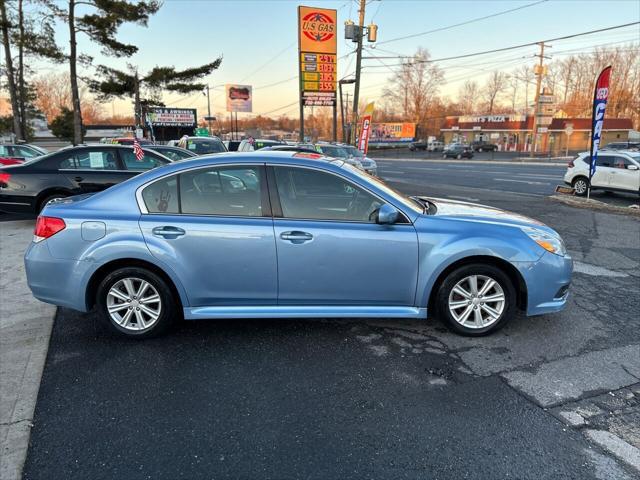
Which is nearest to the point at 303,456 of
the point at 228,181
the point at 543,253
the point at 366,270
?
the point at 366,270

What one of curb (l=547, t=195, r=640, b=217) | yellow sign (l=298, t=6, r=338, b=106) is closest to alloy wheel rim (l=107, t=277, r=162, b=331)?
curb (l=547, t=195, r=640, b=217)

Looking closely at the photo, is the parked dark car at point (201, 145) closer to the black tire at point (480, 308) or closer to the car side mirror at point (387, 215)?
the car side mirror at point (387, 215)

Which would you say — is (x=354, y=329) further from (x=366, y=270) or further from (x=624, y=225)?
(x=624, y=225)

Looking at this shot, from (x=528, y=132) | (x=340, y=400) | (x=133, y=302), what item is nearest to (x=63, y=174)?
(x=133, y=302)

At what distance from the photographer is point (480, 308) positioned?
3.71 meters

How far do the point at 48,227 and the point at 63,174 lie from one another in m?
5.18

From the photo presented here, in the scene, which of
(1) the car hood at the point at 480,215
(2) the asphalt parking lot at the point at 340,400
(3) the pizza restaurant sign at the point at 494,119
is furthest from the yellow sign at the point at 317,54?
(3) the pizza restaurant sign at the point at 494,119

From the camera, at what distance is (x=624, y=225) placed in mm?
8906

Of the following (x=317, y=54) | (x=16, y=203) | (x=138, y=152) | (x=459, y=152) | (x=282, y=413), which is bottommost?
(x=282, y=413)

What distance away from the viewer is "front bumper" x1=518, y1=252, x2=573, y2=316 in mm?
3615

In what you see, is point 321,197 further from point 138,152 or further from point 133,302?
point 138,152

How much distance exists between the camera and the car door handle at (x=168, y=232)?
3.48 metres

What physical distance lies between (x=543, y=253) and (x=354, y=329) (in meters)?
1.77

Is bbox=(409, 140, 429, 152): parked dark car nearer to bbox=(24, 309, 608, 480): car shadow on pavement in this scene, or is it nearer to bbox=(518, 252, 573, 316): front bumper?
bbox=(518, 252, 573, 316): front bumper
